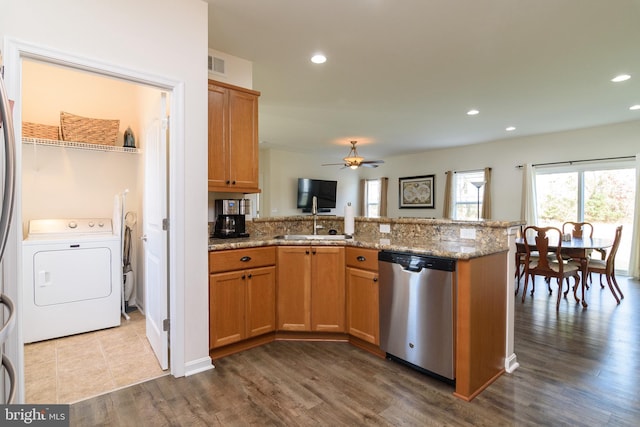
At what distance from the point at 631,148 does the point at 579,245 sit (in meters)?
3.04

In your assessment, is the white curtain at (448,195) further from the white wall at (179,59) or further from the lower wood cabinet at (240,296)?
the white wall at (179,59)

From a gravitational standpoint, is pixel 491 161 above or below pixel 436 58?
below

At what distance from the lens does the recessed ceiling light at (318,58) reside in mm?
3127

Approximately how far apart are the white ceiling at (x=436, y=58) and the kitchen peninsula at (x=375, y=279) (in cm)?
162

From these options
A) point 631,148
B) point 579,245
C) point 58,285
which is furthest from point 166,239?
point 631,148

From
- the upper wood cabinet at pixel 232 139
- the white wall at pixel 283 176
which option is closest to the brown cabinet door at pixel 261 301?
the upper wood cabinet at pixel 232 139

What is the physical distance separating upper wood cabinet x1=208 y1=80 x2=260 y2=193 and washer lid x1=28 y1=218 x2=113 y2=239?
177cm

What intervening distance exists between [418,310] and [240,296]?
1412 millimetres

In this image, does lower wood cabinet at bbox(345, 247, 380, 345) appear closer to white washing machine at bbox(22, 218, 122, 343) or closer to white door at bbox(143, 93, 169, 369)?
white door at bbox(143, 93, 169, 369)

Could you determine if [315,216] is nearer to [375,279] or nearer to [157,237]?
[375,279]

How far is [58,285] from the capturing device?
2.94 metres

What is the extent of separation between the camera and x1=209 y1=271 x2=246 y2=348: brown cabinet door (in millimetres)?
2490

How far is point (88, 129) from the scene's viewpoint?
339 centimetres

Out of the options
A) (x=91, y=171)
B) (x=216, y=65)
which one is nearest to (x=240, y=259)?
(x=216, y=65)
